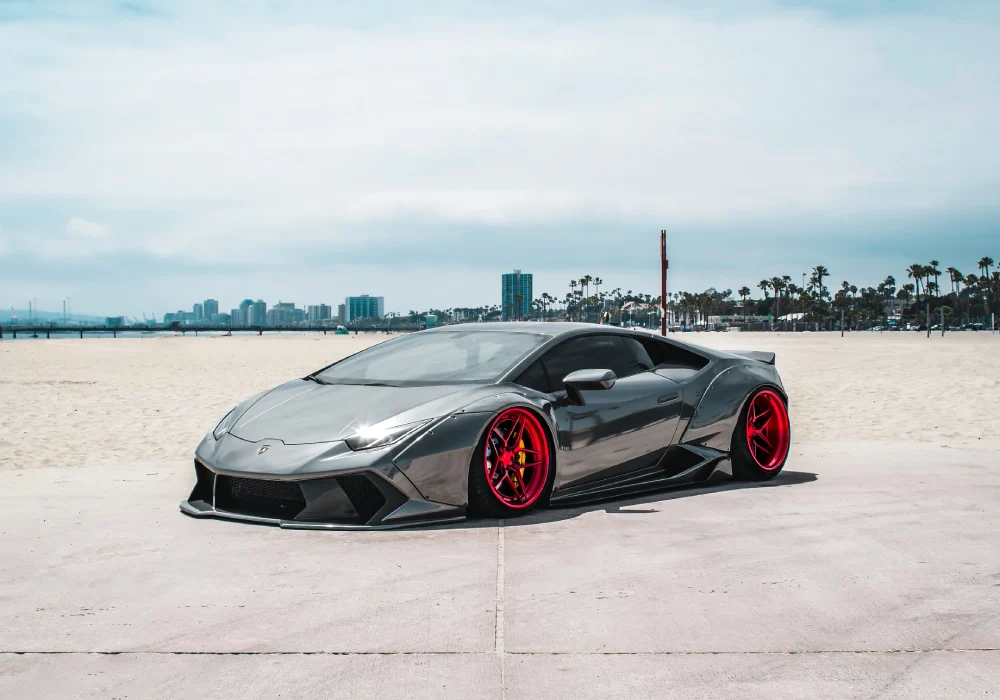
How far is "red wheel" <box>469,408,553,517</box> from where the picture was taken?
18.9 ft

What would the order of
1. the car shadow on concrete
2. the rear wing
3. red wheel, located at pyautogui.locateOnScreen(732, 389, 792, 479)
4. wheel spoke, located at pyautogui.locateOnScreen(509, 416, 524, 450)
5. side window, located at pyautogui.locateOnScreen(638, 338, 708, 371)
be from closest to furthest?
the car shadow on concrete
wheel spoke, located at pyautogui.locateOnScreen(509, 416, 524, 450)
side window, located at pyautogui.locateOnScreen(638, 338, 708, 371)
red wheel, located at pyautogui.locateOnScreen(732, 389, 792, 479)
the rear wing

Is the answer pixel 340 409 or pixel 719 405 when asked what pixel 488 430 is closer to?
pixel 340 409

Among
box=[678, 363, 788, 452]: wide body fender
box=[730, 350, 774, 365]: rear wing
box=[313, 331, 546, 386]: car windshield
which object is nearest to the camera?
box=[313, 331, 546, 386]: car windshield

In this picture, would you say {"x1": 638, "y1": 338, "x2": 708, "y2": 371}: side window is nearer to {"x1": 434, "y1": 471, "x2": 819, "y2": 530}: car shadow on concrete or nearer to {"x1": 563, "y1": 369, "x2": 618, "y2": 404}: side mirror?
{"x1": 434, "y1": 471, "x2": 819, "y2": 530}: car shadow on concrete

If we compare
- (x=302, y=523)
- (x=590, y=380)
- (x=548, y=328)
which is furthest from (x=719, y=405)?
(x=302, y=523)

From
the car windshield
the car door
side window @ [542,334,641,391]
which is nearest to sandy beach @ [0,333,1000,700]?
the car door

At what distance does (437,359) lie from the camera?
22.8 ft

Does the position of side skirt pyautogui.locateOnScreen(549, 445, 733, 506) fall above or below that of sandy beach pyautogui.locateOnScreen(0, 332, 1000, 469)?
above

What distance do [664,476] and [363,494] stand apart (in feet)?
7.86

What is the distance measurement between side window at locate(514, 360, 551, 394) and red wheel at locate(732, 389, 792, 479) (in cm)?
186

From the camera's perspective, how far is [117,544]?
17.4 ft

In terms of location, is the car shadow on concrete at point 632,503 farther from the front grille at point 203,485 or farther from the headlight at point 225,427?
the headlight at point 225,427

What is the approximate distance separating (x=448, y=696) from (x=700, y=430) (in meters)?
4.47

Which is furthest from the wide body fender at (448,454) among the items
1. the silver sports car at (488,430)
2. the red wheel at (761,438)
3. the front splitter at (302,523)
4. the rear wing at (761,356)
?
the rear wing at (761,356)
